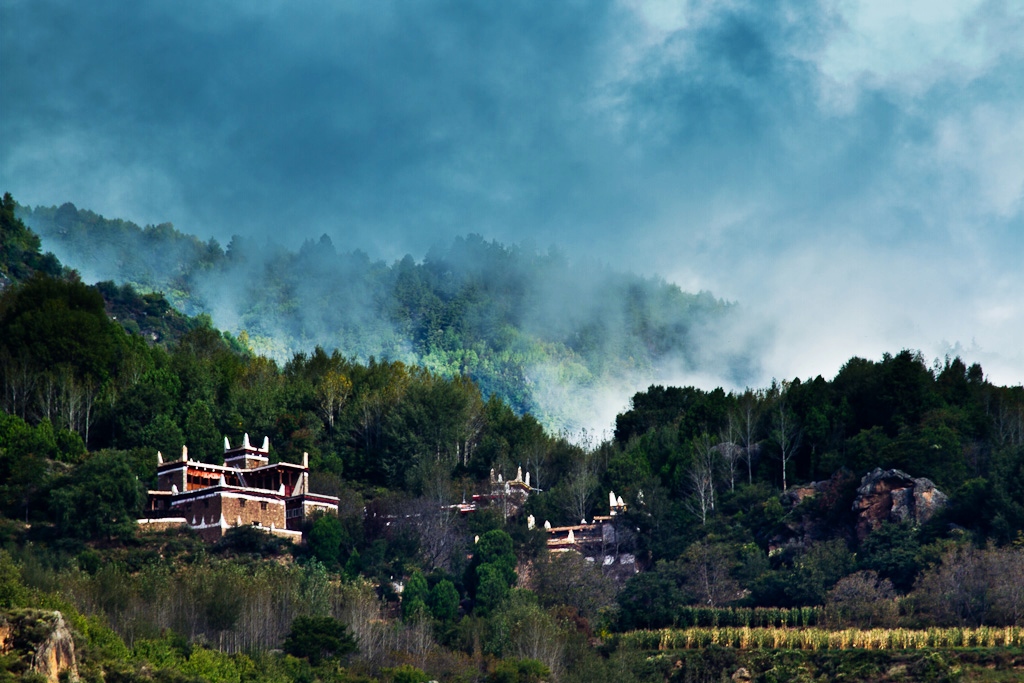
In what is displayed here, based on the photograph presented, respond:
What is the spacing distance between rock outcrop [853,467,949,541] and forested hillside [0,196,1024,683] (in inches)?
5.0

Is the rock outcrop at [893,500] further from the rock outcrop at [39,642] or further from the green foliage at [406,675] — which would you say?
the rock outcrop at [39,642]

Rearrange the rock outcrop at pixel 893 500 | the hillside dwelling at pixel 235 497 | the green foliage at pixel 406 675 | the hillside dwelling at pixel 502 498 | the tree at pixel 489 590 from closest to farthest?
the green foliage at pixel 406 675 → the tree at pixel 489 590 → the hillside dwelling at pixel 235 497 → the rock outcrop at pixel 893 500 → the hillside dwelling at pixel 502 498

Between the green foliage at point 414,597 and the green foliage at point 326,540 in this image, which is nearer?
the green foliage at point 414,597

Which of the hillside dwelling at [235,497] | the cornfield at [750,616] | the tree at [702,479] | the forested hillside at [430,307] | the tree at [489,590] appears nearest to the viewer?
the cornfield at [750,616]

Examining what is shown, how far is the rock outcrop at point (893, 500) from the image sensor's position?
68312mm

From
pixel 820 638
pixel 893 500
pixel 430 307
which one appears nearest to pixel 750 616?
pixel 820 638

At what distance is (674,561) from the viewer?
2749 inches

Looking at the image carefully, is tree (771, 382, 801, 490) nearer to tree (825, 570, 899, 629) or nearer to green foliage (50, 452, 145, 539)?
tree (825, 570, 899, 629)

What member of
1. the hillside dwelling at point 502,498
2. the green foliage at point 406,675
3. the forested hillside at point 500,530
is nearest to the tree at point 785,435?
the forested hillside at point 500,530

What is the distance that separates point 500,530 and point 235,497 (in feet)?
37.8

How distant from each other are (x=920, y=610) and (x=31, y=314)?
44.2 meters

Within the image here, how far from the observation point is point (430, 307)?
440ft

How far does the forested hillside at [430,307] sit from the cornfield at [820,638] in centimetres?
5970

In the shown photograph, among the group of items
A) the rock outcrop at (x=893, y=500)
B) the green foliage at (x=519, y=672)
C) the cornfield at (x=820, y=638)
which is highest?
the rock outcrop at (x=893, y=500)
